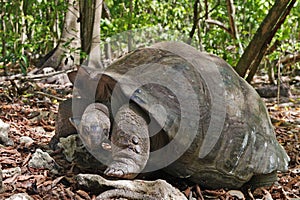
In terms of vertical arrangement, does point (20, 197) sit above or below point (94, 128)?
below

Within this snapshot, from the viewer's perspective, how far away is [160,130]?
225 cm

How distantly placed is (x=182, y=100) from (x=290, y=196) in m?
1.08

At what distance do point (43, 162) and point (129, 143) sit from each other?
684 millimetres

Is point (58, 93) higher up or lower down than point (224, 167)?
lower down

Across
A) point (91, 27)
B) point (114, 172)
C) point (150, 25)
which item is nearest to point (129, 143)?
point (114, 172)

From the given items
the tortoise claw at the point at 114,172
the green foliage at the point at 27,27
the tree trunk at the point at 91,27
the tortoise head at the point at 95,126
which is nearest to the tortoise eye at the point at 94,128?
the tortoise head at the point at 95,126

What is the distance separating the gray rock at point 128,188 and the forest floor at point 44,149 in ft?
0.21

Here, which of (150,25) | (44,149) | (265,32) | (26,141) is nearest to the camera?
(44,149)

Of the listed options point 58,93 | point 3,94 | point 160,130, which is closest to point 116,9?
point 58,93

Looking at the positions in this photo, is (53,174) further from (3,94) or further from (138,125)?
(3,94)

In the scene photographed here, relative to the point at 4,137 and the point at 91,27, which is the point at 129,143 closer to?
the point at 4,137

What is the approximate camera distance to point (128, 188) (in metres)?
2.11

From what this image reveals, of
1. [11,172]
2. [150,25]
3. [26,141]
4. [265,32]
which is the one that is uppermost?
[265,32]

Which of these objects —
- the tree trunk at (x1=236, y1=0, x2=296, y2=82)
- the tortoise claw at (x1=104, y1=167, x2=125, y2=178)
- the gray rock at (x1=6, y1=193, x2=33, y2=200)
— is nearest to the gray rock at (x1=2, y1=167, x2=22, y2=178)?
the gray rock at (x1=6, y1=193, x2=33, y2=200)
